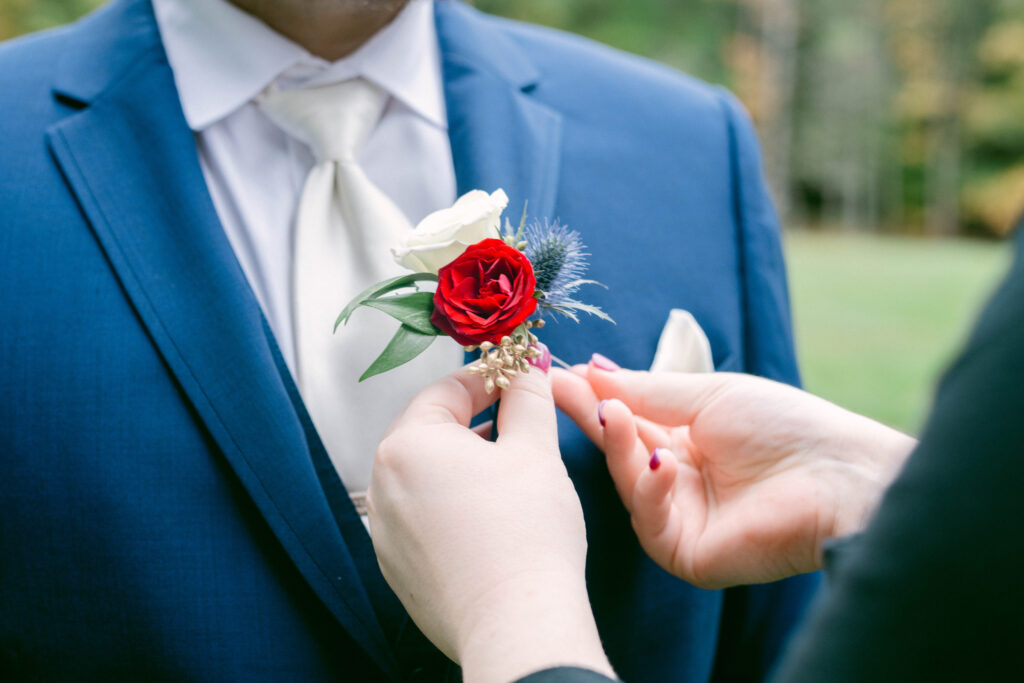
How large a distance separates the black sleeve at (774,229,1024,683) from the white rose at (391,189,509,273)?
64 centimetres

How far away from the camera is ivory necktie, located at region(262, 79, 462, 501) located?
1432 millimetres

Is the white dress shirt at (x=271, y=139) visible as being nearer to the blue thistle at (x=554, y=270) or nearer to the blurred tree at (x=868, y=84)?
the blue thistle at (x=554, y=270)

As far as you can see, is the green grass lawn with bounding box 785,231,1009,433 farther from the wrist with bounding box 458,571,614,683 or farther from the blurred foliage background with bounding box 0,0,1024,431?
the blurred foliage background with bounding box 0,0,1024,431

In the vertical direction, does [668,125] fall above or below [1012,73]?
above

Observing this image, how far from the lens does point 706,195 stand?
5.75 ft

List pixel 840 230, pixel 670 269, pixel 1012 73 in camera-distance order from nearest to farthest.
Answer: pixel 670 269 → pixel 1012 73 → pixel 840 230

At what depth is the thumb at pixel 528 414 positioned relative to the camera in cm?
107

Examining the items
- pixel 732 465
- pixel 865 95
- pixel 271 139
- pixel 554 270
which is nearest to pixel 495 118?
pixel 271 139

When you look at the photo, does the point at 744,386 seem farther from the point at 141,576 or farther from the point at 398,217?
the point at 141,576

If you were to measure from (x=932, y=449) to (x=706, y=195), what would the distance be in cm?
123

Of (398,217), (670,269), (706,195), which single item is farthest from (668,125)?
(398,217)

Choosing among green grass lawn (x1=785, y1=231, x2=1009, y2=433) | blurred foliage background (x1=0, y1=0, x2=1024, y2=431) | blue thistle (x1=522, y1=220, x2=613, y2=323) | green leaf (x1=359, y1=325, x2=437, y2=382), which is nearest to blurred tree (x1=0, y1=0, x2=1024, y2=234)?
blurred foliage background (x1=0, y1=0, x2=1024, y2=431)

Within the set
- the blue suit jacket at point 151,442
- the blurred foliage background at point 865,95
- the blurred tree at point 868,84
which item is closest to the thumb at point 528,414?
the blue suit jacket at point 151,442

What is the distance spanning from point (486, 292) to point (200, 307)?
520 mm
